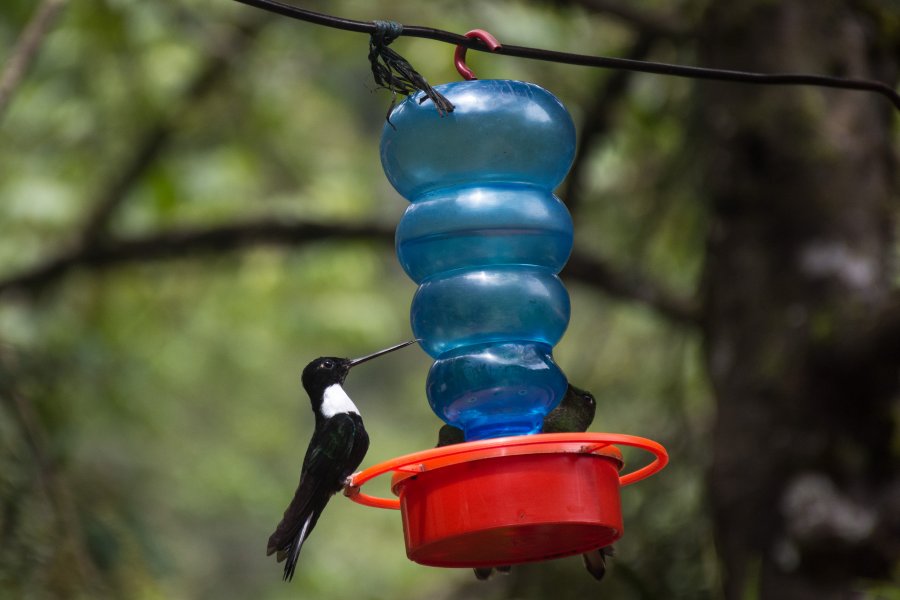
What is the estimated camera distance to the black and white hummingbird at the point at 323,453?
1.95 meters

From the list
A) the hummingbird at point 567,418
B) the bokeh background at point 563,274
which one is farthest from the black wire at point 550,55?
the hummingbird at point 567,418

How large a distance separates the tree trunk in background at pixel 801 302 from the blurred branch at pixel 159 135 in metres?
2.71

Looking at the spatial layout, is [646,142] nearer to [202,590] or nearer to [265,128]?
[265,128]

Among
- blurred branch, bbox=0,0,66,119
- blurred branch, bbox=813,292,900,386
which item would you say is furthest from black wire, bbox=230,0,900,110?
blurred branch, bbox=0,0,66,119

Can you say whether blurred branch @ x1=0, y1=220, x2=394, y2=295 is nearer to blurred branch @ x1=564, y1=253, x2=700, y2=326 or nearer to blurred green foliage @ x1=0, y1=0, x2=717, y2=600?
blurred green foliage @ x1=0, y1=0, x2=717, y2=600

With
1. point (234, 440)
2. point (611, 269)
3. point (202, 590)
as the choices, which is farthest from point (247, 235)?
point (202, 590)

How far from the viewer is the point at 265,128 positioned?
670cm

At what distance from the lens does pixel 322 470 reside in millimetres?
2072

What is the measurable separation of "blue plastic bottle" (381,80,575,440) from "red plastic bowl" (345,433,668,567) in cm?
19

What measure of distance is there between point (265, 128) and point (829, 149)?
3636mm

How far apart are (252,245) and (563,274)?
1.29 meters

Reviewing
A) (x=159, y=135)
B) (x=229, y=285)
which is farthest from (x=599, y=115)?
(x=229, y=285)

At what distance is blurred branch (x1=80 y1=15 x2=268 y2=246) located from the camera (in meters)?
5.74

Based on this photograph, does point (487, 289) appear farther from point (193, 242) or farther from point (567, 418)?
point (193, 242)
